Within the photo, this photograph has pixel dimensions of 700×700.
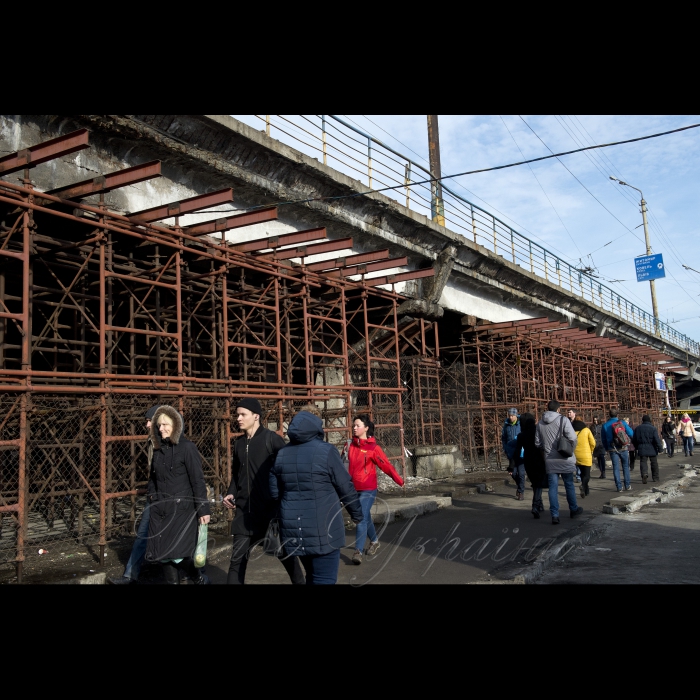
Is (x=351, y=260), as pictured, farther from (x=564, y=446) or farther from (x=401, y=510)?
(x=564, y=446)

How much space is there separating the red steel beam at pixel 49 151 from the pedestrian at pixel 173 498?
157 inches

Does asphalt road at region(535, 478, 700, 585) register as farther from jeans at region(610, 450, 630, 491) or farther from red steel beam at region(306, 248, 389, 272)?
red steel beam at region(306, 248, 389, 272)

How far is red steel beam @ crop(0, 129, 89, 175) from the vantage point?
8.13m

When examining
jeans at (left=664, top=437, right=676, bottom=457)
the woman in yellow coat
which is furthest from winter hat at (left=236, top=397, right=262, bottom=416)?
jeans at (left=664, top=437, right=676, bottom=457)

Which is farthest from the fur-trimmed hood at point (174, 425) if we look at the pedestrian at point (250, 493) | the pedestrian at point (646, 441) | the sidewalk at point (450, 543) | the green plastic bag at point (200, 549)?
the pedestrian at point (646, 441)

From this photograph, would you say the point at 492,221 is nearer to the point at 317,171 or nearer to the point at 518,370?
the point at 518,370

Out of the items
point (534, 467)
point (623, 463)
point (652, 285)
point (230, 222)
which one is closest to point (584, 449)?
point (623, 463)

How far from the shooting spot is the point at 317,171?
13.7m
